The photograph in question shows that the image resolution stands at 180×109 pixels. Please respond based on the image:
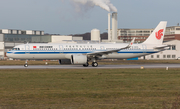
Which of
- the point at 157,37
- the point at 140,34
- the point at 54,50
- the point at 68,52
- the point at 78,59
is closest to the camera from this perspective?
the point at 78,59

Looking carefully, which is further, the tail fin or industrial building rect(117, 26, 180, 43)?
industrial building rect(117, 26, 180, 43)

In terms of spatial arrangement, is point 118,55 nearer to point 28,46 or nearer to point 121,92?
point 28,46

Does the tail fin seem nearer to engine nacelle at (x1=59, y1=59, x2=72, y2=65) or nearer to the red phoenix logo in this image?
the red phoenix logo

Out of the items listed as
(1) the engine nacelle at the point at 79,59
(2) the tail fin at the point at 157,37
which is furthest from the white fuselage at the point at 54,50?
(2) the tail fin at the point at 157,37

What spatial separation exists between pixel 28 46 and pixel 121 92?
28477mm

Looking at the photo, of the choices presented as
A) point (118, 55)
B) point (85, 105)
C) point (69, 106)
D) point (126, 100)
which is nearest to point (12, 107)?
point (69, 106)

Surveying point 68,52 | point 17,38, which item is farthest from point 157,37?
point 17,38

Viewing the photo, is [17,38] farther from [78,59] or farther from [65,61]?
[78,59]

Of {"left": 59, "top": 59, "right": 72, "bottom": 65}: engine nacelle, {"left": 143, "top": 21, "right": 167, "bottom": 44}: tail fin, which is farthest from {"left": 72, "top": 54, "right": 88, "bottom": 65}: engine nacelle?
{"left": 143, "top": 21, "right": 167, "bottom": 44}: tail fin

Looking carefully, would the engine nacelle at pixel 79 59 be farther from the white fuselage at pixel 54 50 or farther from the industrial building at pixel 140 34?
the industrial building at pixel 140 34

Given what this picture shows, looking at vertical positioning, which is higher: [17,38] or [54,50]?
[17,38]

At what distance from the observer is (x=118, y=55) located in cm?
4353

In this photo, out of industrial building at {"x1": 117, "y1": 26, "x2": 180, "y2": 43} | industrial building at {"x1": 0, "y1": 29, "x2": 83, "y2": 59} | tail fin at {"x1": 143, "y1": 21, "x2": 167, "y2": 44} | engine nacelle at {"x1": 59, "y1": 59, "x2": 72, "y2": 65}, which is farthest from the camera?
industrial building at {"x1": 117, "y1": 26, "x2": 180, "y2": 43}

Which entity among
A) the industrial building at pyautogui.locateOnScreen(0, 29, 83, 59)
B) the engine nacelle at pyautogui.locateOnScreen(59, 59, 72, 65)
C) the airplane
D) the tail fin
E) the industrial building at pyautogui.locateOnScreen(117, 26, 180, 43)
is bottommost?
the engine nacelle at pyautogui.locateOnScreen(59, 59, 72, 65)
